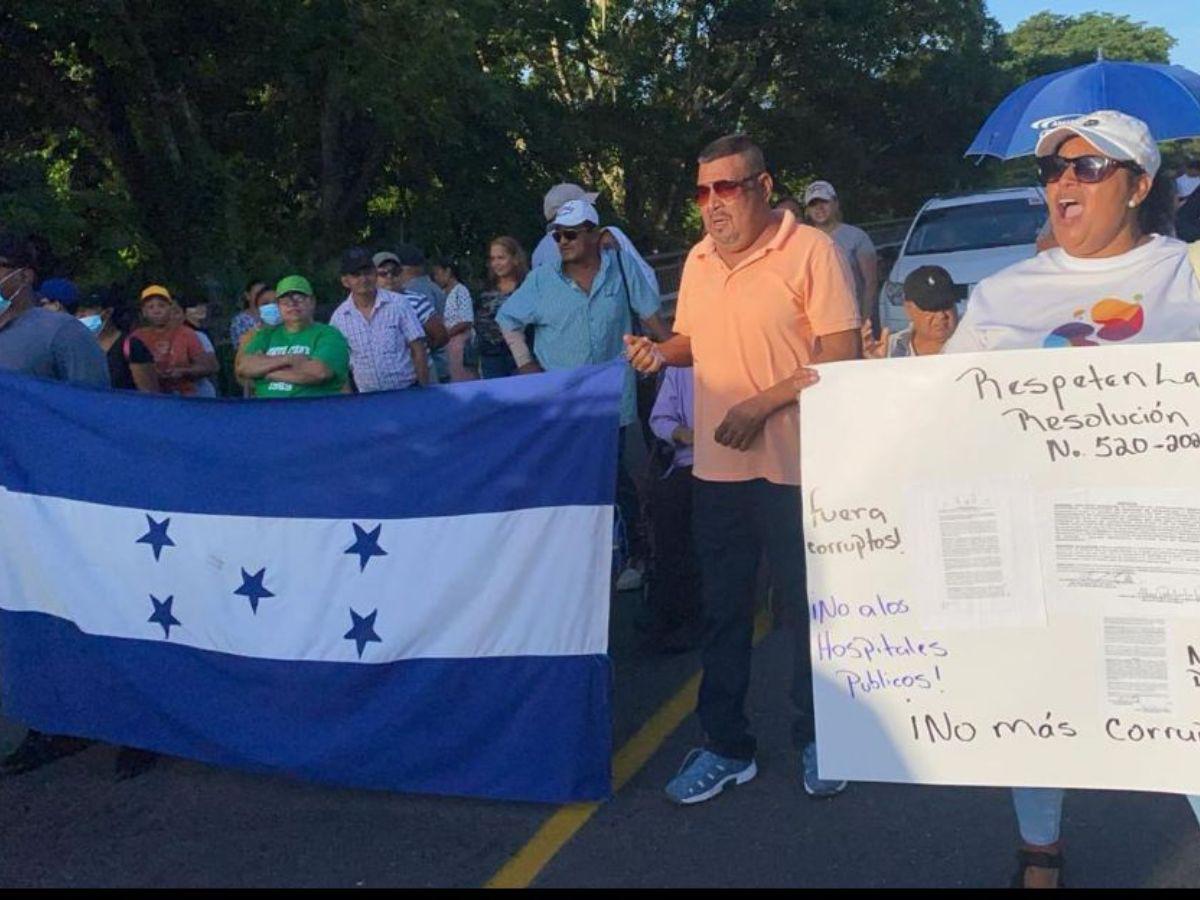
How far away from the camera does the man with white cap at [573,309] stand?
19.7 feet

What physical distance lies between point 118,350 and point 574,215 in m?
3.84

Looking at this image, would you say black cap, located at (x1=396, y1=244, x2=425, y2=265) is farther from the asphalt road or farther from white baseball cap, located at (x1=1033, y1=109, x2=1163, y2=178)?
white baseball cap, located at (x1=1033, y1=109, x2=1163, y2=178)

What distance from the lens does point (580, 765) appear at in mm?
4453

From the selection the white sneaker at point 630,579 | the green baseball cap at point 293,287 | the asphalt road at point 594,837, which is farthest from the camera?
the white sneaker at point 630,579

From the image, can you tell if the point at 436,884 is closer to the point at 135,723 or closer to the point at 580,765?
the point at 580,765

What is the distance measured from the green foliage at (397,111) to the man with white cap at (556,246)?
155 inches

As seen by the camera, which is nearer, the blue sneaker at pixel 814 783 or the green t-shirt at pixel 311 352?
the blue sneaker at pixel 814 783

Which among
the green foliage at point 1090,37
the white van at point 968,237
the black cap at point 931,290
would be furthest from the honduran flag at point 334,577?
the green foliage at point 1090,37

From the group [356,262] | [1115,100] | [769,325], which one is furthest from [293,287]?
[1115,100]

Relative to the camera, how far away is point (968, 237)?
43.8 feet

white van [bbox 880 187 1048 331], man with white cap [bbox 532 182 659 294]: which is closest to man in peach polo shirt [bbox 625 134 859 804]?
man with white cap [bbox 532 182 659 294]

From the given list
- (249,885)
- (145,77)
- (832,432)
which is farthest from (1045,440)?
(145,77)

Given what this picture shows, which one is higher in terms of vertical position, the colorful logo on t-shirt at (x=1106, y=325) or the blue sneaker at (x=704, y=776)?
the colorful logo on t-shirt at (x=1106, y=325)

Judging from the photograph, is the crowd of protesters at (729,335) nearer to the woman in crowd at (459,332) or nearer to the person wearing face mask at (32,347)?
the person wearing face mask at (32,347)
